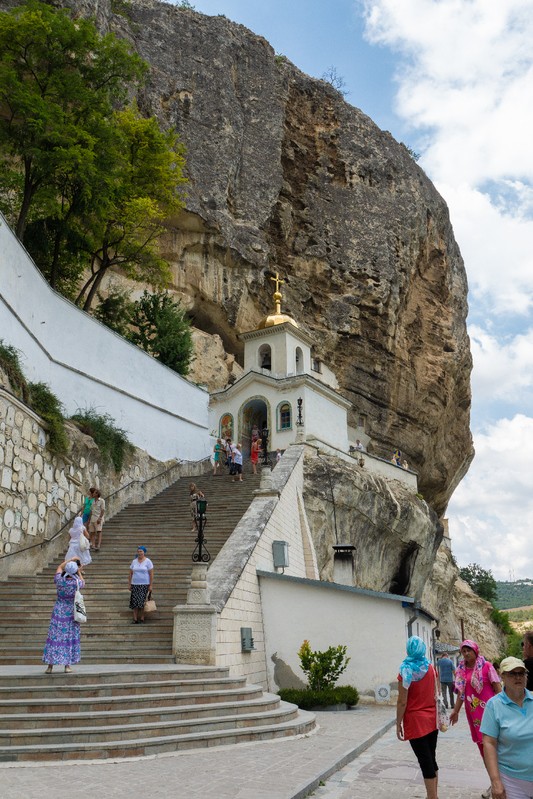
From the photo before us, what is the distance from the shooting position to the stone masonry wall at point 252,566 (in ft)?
39.7

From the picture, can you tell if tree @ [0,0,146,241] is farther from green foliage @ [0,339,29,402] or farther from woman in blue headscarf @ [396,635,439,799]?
woman in blue headscarf @ [396,635,439,799]

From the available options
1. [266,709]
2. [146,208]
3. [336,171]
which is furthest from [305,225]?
[266,709]

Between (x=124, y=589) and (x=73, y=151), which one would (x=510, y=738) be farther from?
(x=73, y=151)

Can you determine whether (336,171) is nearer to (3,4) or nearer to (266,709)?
A: (3,4)

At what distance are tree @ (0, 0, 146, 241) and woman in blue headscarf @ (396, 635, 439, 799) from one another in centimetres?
1729

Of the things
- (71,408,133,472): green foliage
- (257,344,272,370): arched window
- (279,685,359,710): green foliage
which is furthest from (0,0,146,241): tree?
(279,685,359,710): green foliage

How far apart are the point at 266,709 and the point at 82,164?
51.2 feet

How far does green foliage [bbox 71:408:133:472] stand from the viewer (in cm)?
1802

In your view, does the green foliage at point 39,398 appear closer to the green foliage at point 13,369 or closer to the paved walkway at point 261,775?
the green foliage at point 13,369

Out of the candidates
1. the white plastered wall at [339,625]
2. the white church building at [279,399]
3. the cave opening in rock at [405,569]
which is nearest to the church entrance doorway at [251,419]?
the white church building at [279,399]

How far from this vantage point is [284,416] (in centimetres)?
2750

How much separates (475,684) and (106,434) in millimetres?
13730

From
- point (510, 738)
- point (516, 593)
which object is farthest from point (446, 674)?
point (516, 593)

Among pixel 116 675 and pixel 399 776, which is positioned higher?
pixel 116 675
